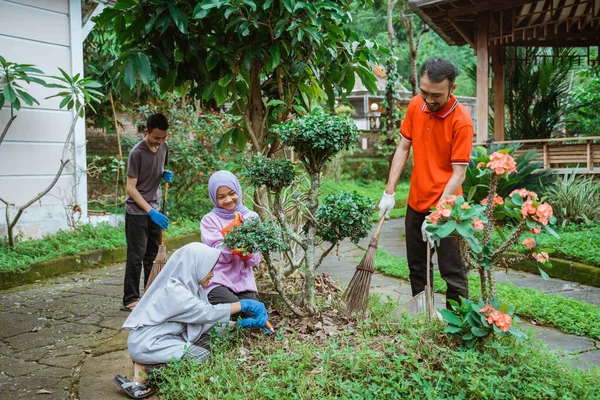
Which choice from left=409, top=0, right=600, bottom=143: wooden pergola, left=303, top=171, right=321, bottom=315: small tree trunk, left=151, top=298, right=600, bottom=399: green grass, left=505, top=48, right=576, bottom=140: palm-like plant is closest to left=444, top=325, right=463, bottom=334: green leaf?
left=151, top=298, right=600, bottom=399: green grass

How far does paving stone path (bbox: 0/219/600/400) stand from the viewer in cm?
317

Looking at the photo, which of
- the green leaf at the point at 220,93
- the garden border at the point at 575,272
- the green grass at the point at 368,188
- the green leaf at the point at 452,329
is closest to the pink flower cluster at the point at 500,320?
the green leaf at the point at 452,329

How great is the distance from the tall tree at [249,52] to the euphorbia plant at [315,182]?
621mm

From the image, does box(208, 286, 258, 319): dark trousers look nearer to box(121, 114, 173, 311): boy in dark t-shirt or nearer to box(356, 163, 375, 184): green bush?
box(121, 114, 173, 311): boy in dark t-shirt

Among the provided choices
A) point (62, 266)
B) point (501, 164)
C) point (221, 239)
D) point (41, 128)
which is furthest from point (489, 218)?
point (41, 128)

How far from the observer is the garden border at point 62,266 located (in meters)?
5.41

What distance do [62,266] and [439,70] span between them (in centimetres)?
459

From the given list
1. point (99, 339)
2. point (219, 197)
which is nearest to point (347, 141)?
point (219, 197)

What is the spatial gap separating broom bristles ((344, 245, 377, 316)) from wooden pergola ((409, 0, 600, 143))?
5.91m

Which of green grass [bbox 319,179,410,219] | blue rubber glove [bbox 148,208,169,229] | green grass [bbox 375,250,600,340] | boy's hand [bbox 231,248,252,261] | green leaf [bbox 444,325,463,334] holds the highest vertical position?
green grass [bbox 319,179,410,219]

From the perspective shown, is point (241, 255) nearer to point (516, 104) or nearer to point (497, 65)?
point (497, 65)

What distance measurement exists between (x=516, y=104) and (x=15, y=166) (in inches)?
360

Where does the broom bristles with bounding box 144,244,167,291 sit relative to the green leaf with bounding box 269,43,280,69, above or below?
below

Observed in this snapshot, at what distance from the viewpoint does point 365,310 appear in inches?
142
